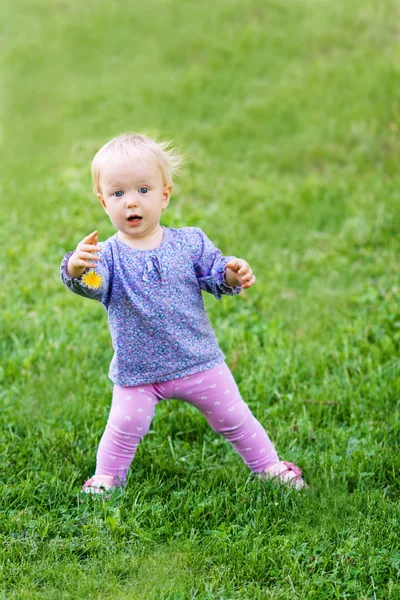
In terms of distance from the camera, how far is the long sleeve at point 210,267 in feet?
10.8

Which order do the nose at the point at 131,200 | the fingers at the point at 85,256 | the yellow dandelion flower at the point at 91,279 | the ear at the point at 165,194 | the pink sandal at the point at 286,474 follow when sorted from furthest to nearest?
1. the pink sandal at the point at 286,474
2. the ear at the point at 165,194
3. the nose at the point at 131,200
4. the yellow dandelion flower at the point at 91,279
5. the fingers at the point at 85,256

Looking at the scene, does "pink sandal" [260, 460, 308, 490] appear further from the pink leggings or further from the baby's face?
the baby's face

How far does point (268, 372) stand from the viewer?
4570 millimetres

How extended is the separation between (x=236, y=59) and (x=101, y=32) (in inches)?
103

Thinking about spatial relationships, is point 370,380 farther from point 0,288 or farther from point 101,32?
point 101,32

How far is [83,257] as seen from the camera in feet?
9.76

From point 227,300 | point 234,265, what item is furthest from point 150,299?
point 227,300

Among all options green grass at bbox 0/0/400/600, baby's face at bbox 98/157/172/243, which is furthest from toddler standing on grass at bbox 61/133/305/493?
green grass at bbox 0/0/400/600

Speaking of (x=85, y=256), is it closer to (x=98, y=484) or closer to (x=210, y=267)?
(x=210, y=267)

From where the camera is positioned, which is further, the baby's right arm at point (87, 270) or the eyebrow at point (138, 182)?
the eyebrow at point (138, 182)

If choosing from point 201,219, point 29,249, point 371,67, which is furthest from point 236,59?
point 29,249

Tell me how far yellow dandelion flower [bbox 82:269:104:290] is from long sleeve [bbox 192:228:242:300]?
0.47 metres

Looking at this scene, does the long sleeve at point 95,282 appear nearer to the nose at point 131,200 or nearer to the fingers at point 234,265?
the nose at point 131,200

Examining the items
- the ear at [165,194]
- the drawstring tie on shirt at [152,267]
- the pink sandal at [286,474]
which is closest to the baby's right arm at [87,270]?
the drawstring tie on shirt at [152,267]
